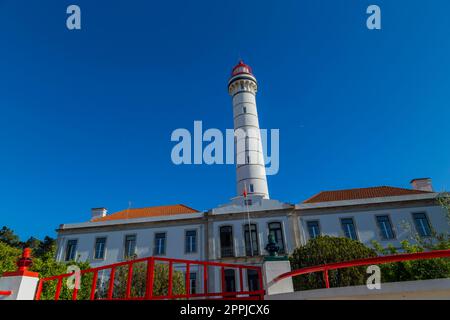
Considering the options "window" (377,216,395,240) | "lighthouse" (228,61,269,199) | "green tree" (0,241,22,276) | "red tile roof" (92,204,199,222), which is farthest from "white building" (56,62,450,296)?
"lighthouse" (228,61,269,199)

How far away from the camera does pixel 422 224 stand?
64.8 feet

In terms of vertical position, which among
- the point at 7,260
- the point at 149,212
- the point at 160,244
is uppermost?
the point at 149,212

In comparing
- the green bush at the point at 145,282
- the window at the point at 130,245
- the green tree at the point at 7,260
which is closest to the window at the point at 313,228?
the green bush at the point at 145,282

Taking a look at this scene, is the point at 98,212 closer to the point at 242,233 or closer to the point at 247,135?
the point at 242,233

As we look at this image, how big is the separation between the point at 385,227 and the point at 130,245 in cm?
1852

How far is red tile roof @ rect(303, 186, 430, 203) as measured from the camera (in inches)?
865

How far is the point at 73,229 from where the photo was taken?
2303 cm

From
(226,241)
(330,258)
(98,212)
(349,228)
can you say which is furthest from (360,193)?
(98,212)

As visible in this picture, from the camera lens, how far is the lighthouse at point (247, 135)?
2870 cm

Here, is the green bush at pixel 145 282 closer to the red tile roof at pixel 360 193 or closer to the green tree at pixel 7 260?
the green tree at pixel 7 260

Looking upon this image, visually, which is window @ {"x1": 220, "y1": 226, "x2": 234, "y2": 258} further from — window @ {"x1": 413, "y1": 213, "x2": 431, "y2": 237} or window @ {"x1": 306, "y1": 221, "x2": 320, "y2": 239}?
window @ {"x1": 413, "y1": 213, "x2": 431, "y2": 237}

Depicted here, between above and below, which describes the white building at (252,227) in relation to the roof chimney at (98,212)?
below

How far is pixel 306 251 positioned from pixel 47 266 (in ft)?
48.7

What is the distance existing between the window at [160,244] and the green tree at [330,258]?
1007cm
